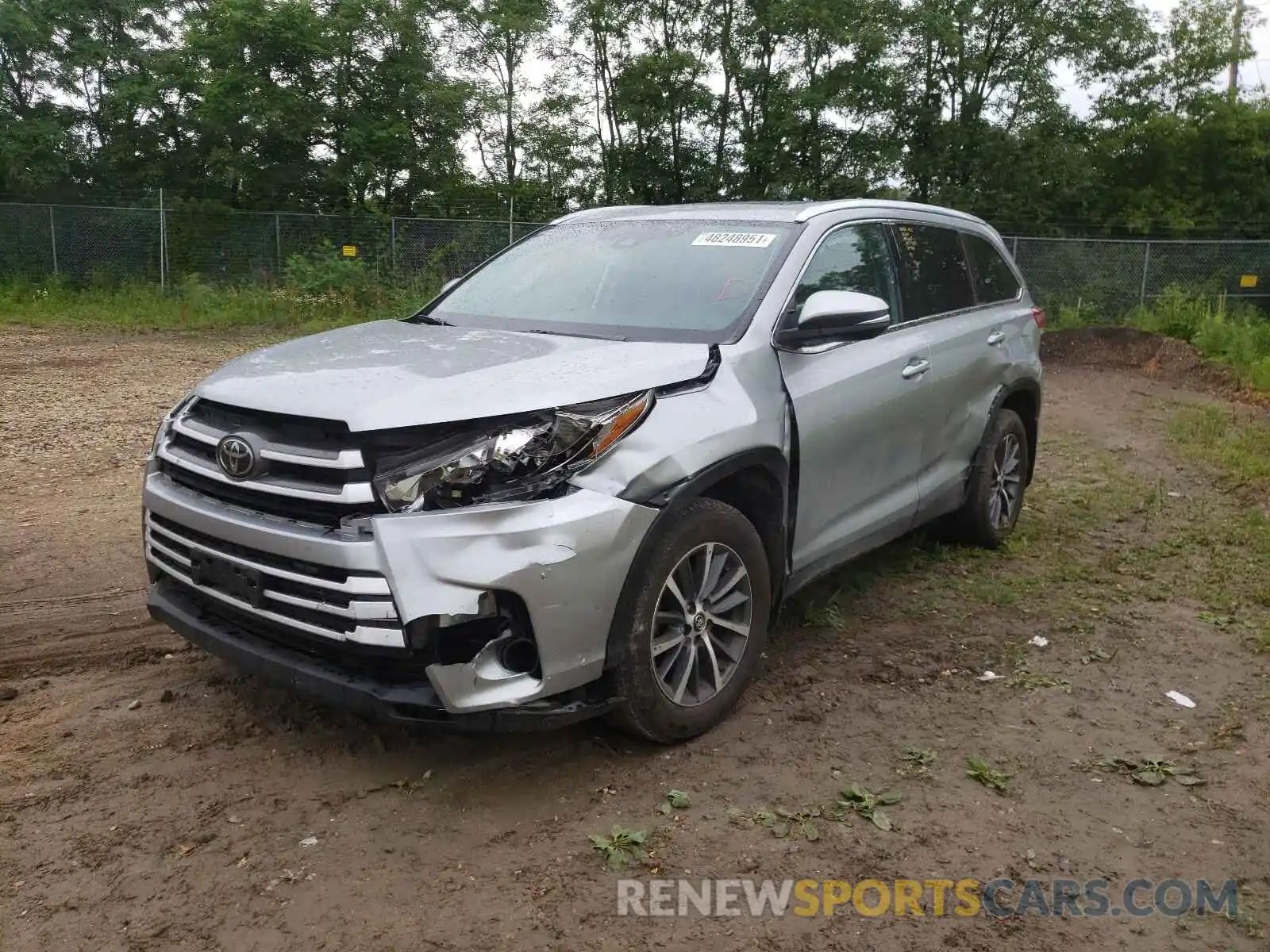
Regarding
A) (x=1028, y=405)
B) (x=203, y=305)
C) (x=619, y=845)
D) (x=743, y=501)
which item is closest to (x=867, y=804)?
(x=619, y=845)

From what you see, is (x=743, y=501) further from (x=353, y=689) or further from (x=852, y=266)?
(x=353, y=689)

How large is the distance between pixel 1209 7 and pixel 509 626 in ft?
94.0

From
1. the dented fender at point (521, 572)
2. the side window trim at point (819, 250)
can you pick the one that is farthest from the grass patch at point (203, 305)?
the dented fender at point (521, 572)

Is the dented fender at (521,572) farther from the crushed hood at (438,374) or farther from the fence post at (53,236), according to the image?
the fence post at (53,236)

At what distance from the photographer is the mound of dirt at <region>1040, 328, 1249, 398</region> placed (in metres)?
14.5

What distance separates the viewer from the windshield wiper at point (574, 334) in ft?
12.3

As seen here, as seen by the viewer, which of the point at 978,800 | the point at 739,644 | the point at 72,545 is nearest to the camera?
the point at 978,800

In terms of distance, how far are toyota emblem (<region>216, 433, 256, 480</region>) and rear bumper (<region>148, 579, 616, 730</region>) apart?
0.52 metres

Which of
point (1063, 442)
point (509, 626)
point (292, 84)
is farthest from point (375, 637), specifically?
point (292, 84)

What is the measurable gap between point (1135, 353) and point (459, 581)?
15.6 m

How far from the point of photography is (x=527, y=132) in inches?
983

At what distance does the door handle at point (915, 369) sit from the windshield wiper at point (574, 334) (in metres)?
1.42

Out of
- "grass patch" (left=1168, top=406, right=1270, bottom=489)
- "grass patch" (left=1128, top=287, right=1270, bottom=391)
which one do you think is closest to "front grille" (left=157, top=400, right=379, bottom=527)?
"grass patch" (left=1168, top=406, right=1270, bottom=489)

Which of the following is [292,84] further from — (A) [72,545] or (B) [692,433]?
(B) [692,433]
